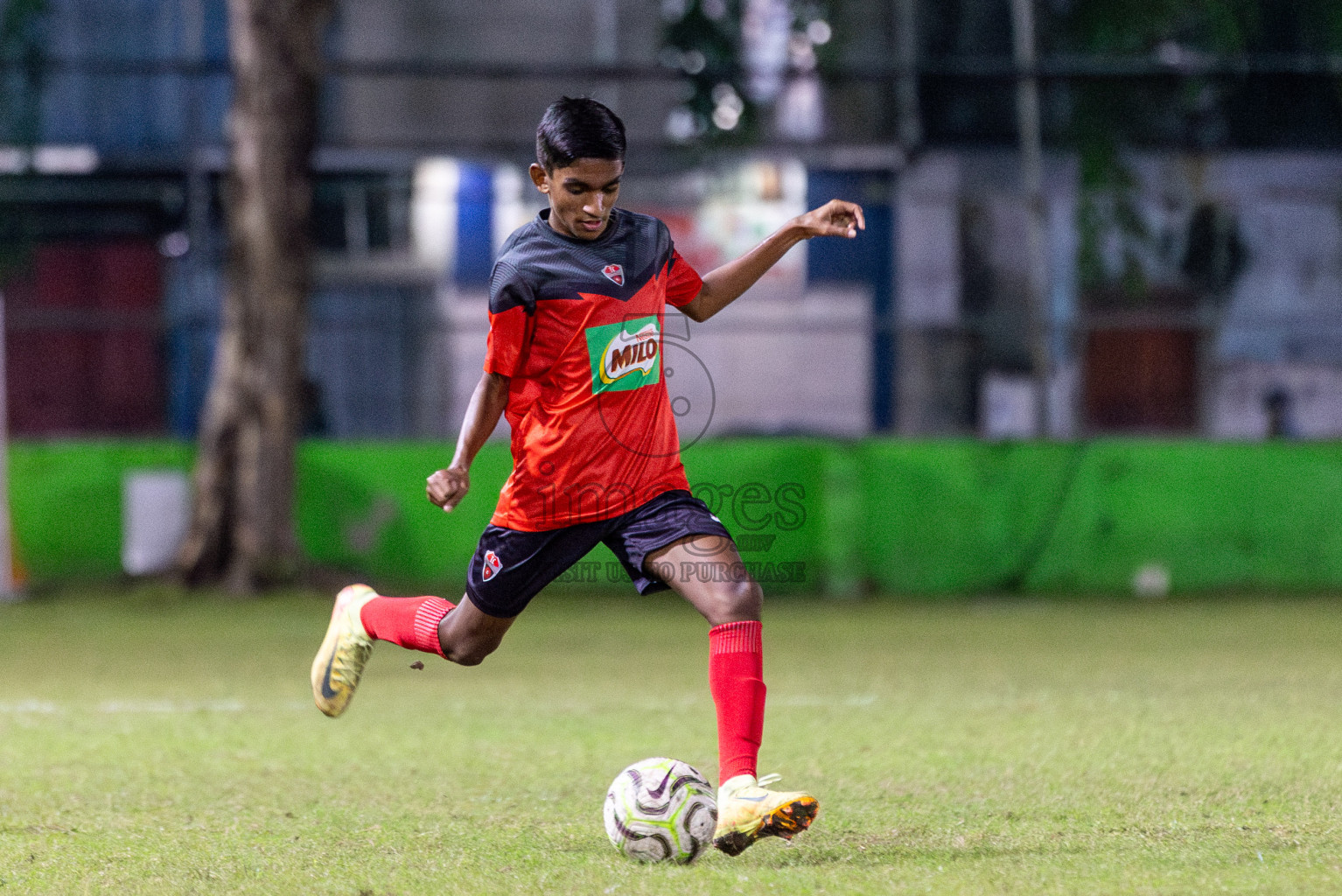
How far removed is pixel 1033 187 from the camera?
1734cm

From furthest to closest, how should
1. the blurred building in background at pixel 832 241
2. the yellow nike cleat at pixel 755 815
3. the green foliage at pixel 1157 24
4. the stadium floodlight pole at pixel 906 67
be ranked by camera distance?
1. the stadium floodlight pole at pixel 906 67
2. the blurred building in background at pixel 832 241
3. the green foliage at pixel 1157 24
4. the yellow nike cleat at pixel 755 815

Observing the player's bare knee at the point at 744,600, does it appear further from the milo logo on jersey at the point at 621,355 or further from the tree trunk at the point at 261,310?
the tree trunk at the point at 261,310

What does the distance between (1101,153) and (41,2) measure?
1062cm

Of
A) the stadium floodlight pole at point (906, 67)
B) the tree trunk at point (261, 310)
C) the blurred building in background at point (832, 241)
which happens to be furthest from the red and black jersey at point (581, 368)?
the stadium floodlight pole at point (906, 67)

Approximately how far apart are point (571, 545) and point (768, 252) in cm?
92

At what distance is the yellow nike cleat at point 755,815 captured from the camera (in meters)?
3.98

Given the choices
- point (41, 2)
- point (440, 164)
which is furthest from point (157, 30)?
point (440, 164)

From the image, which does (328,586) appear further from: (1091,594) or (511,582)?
(511,582)

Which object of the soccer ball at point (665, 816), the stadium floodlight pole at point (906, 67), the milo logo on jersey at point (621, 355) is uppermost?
the stadium floodlight pole at point (906, 67)

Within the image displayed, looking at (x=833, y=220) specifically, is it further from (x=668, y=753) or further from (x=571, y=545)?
(x=668, y=753)

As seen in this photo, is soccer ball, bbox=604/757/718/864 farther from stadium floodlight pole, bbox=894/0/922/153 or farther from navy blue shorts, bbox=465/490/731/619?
stadium floodlight pole, bbox=894/0/922/153

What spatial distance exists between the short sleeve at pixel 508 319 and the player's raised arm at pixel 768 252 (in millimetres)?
531

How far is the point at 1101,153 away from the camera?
17.1m

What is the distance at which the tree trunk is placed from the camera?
43.6 feet
